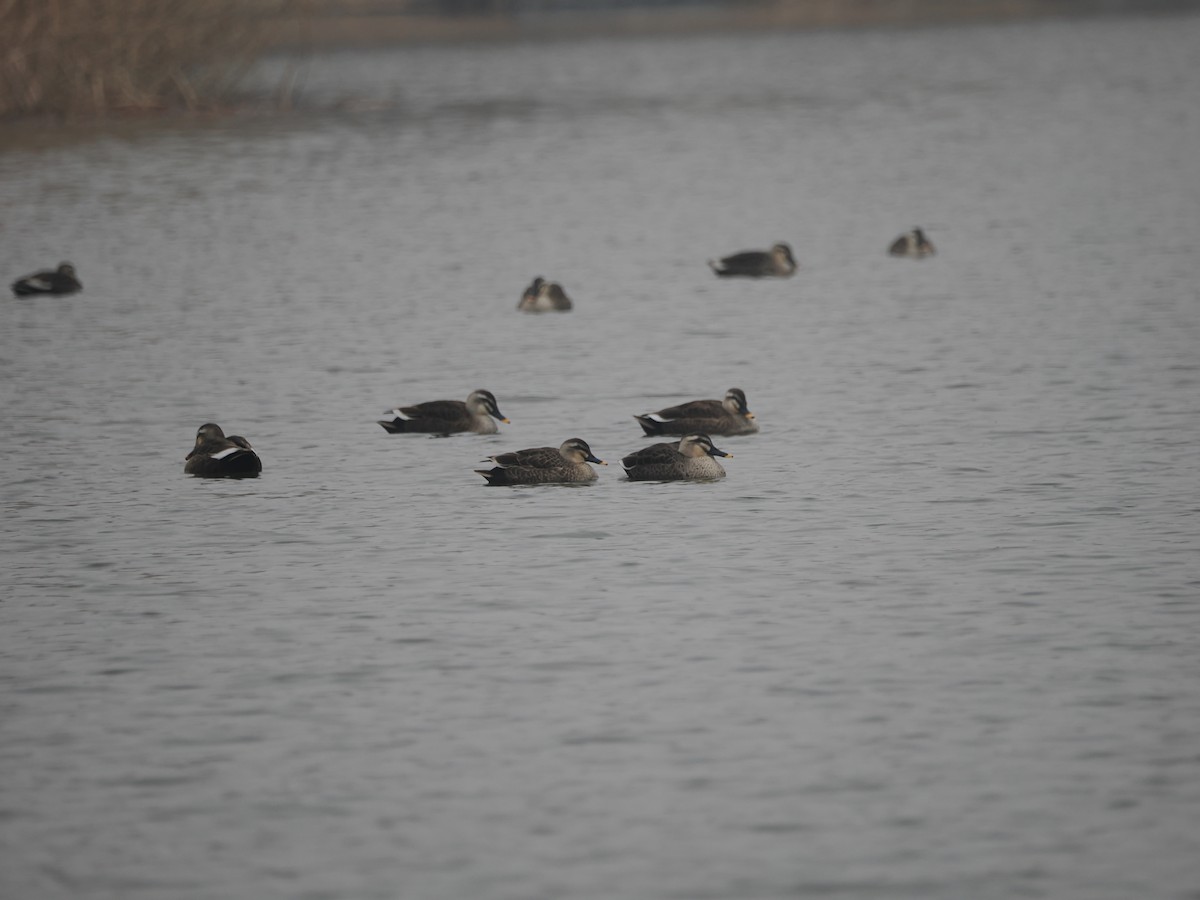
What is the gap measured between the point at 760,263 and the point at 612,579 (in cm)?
1524

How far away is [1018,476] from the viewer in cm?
1599


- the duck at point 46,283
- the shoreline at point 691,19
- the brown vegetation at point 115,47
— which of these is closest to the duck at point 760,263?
the duck at point 46,283

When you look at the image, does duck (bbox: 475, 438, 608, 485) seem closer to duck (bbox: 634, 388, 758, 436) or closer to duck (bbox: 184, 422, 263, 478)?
duck (bbox: 634, 388, 758, 436)

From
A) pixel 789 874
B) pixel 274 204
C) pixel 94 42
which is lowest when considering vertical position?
pixel 789 874

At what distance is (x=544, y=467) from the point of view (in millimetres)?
15977

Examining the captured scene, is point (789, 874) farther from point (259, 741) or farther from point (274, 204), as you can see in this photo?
point (274, 204)

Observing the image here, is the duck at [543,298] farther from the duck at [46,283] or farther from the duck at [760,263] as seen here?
the duck at [46,283]

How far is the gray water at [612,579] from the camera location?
920cm

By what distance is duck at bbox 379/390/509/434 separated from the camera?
18.2m

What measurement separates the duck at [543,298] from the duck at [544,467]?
931cm

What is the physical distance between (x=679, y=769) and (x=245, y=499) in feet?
22.7

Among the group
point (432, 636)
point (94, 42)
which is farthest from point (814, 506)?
point (94, 42)

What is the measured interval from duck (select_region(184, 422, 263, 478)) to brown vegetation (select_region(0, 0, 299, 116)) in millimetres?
31036

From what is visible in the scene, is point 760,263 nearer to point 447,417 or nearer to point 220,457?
point 447,417
